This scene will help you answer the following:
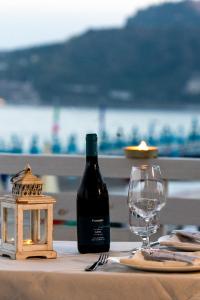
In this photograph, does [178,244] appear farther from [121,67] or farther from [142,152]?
[121,67]

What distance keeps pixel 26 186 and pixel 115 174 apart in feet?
5.55

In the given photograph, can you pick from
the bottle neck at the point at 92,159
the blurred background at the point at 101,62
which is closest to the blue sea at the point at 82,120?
the blurred background at the point at 101,62

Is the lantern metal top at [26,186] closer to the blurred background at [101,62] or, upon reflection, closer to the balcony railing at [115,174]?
the balcony railing at [115,174]

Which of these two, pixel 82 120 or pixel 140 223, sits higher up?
pixel 82 120

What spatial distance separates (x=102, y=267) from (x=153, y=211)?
0.65ft

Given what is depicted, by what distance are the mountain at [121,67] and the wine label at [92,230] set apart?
38.4 feet

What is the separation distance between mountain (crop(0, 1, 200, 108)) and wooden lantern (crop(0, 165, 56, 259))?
1175 centimetres

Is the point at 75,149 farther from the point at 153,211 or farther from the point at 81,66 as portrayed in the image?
the point at 153,211

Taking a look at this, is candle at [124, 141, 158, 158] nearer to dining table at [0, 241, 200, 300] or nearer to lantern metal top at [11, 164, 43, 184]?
lantern metal top at [11, 164, 43, 184]

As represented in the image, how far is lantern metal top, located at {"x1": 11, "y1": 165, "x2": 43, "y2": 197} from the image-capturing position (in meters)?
1.72

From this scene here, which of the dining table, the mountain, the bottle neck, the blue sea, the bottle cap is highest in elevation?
the mountain

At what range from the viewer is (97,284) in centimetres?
153

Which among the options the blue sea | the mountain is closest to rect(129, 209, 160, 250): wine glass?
the mountain

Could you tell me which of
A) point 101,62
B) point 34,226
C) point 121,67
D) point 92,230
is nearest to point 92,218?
point 92,230
